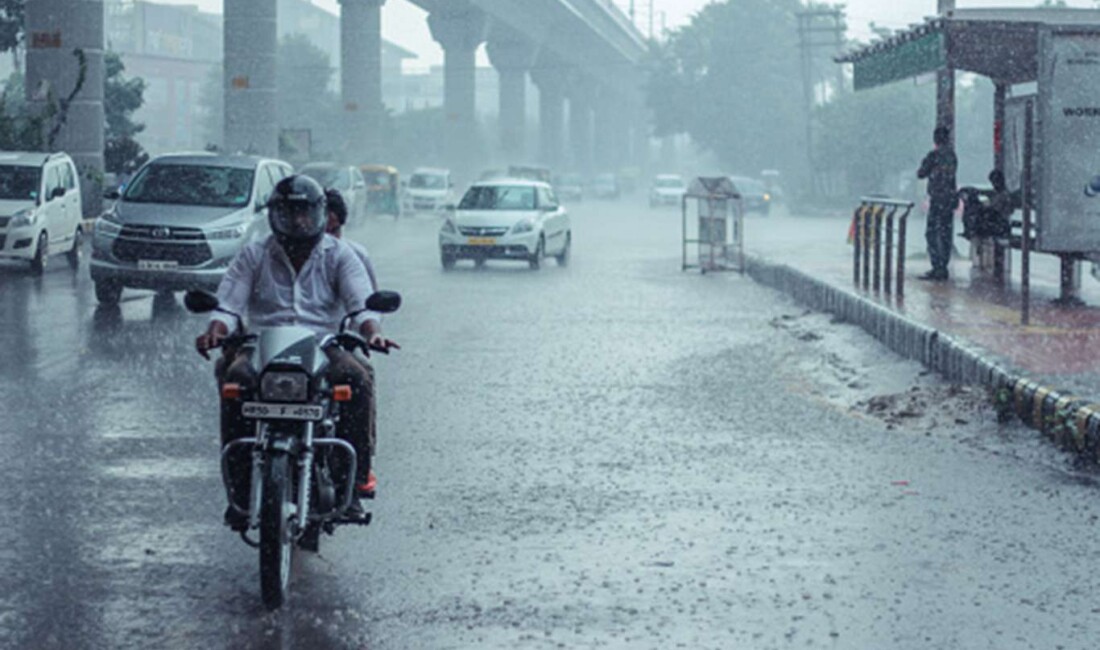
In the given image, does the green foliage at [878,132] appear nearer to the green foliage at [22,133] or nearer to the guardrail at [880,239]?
the green foliage at [22,133]

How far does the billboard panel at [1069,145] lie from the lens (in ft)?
51.7

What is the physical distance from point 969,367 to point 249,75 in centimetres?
4050

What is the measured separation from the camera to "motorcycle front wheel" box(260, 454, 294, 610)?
6.51 m

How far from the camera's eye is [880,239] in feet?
71.1

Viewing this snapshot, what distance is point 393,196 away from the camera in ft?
195

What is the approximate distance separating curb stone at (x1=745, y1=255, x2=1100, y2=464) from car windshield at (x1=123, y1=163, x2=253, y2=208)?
21.9 feet

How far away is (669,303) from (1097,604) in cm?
1564

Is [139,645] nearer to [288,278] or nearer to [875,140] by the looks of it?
[288,278]

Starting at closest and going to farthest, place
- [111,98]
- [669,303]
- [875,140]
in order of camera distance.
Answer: [669,303] → [111,98] → [875,140]

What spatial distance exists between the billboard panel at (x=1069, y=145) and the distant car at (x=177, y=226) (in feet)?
25.2

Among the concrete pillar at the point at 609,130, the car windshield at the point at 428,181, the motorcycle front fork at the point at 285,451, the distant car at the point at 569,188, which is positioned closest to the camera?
the motorcycle front fork at the point at 285,451

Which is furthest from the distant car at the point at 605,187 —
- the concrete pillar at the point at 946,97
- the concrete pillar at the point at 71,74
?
the concrete pillar at the point at 946,97

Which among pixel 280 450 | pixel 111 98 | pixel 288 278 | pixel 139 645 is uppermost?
pixel 111 98

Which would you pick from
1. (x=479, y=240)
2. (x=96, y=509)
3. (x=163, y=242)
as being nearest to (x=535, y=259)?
(x=479, y=240)
